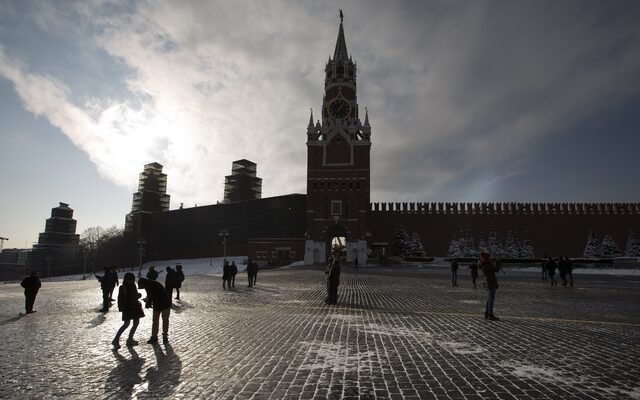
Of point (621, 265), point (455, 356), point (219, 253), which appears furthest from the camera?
point (219, 253)

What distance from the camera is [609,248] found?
155 feet

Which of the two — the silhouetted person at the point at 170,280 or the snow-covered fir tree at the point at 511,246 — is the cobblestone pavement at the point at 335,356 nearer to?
the silhouetted person at the point at 170,280

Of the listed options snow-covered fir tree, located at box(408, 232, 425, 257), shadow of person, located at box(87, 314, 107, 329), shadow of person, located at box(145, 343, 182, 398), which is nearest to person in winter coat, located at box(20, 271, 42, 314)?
shadow of person, located at box(87, 314, 107, 329)

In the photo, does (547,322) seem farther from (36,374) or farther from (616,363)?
(36,374)

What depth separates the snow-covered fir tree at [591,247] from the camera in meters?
47.5

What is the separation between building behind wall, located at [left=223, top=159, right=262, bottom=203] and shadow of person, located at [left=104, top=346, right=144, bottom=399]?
252 feet

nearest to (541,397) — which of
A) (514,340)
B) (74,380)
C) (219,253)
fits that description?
(514,340)

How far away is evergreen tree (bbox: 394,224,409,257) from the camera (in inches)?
1892

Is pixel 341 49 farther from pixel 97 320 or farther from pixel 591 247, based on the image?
pixel 97 320

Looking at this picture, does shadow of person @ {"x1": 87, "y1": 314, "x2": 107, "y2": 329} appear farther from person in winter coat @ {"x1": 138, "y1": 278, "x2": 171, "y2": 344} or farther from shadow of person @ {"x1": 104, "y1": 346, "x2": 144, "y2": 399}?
shadow of person @ {"x1": 104, "y1": 346, "x2": 144, "y2": 399}

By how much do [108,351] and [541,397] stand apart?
5738 mm

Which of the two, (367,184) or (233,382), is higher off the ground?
(367,184)

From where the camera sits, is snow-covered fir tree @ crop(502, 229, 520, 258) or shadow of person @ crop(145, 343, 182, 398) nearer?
shadow of person @ crop(145, 343, 182, 398)

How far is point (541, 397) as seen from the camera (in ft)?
13.0
